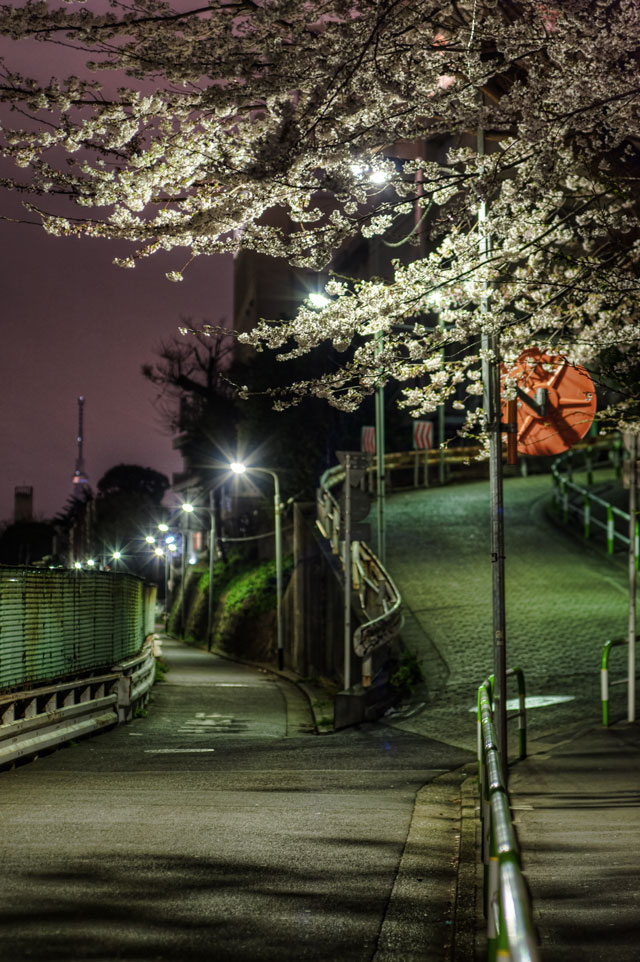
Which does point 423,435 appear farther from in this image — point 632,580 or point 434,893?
point 434,893

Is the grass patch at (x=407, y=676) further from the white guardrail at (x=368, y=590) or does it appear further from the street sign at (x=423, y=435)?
the street sign at (x=423, y=435)

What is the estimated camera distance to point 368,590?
74.3ft

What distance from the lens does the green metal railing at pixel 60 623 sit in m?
12.5

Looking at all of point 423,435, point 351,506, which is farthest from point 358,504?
point 423,435

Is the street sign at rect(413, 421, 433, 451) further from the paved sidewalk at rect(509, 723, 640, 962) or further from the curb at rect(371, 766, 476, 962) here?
the curb at rect(371, 766, 476, 962)

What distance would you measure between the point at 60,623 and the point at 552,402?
772cm

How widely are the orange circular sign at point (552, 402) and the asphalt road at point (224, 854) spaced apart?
400 centimetres

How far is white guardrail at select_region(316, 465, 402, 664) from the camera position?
17344 mm

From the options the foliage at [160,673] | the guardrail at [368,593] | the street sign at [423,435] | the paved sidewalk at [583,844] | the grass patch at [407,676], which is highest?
the street sign at [423,435]

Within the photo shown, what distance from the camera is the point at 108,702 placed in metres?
16.2

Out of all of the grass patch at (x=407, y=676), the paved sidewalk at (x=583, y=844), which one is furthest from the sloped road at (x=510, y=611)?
the paved sidewalk at (x=583, y=844)

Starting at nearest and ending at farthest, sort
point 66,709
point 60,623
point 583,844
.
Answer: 1. point 583,844
2. point 66,709
3. point 60,623

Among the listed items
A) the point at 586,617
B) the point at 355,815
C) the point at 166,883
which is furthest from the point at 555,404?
the point at 586,617

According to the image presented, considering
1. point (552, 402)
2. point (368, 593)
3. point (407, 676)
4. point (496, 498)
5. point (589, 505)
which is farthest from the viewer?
point (589, 505)
